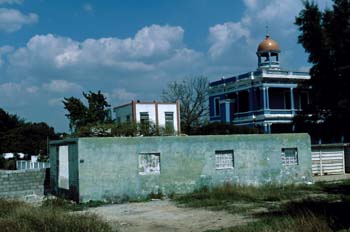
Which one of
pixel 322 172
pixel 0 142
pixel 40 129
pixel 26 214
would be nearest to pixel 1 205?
pixel 26 214

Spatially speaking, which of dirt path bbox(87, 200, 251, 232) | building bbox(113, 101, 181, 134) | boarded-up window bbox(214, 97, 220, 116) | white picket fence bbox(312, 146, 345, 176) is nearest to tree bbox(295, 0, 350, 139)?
dirt path bbox(87, 200, 251, 232)

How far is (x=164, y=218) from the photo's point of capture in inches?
622

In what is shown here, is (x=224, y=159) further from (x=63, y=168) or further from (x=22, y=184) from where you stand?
(x=22, y=184)

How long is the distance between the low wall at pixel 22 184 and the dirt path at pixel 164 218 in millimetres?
5583

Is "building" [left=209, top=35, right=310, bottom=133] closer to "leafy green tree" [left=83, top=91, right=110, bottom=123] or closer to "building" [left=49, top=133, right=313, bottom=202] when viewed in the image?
"leafy green tree" [left=83, top=91, right=110, bottom=123]

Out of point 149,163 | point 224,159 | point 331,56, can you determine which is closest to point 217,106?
point 224,159

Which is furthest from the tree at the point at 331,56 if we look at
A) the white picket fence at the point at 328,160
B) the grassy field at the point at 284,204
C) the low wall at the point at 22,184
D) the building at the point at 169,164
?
the white picket fence at the point at 328,160

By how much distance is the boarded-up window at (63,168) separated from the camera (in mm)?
22344

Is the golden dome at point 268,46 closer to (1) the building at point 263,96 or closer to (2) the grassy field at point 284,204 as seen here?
(1) the building at point 263,96

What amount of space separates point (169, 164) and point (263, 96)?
83.1ft

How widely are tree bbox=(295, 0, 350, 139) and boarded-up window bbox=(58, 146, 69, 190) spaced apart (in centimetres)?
1306

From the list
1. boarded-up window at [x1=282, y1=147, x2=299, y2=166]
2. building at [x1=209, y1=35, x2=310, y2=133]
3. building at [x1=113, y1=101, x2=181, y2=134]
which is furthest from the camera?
building at [x1=113, y1=101, x2=181, y2=134]

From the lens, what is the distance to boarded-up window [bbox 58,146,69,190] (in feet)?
73.3

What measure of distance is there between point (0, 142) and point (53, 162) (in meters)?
44.3
